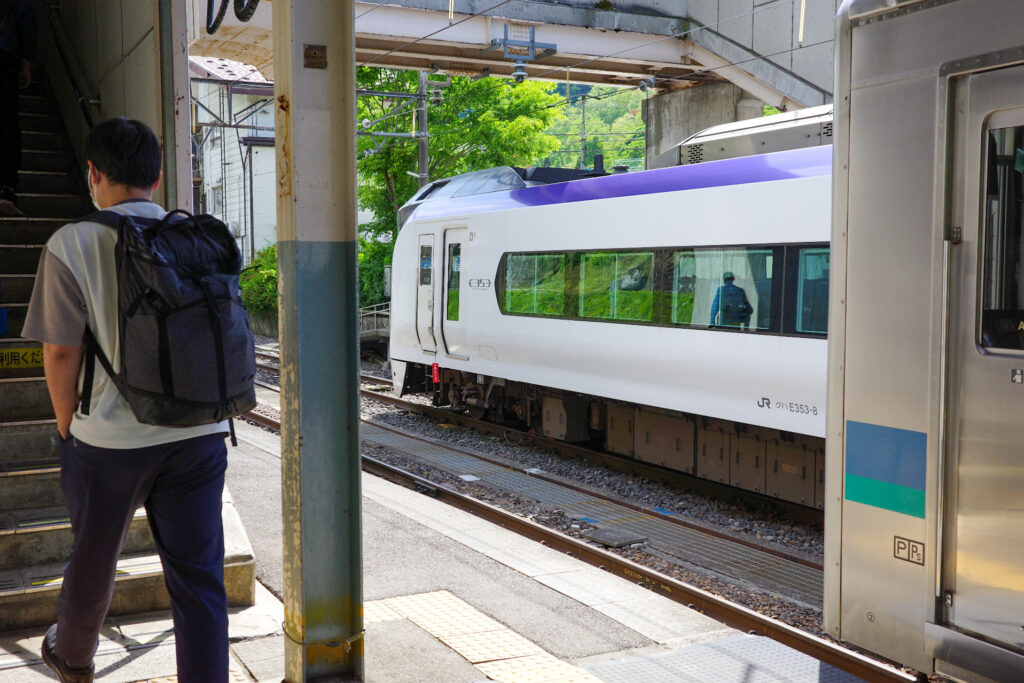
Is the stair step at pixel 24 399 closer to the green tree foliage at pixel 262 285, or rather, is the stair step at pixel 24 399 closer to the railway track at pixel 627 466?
the railway track at pixel 627 466

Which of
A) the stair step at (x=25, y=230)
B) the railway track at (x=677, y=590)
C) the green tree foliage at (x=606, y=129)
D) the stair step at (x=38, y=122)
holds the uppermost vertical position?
the green tree foliage at (x=606, y=129)

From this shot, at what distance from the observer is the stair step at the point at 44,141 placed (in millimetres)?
7717

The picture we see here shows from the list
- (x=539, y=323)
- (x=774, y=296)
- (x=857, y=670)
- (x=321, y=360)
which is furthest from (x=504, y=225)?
(x=321, y=360)

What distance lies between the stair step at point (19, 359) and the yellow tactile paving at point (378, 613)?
2.34 m

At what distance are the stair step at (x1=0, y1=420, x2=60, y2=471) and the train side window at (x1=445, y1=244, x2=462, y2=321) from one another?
26.9ft

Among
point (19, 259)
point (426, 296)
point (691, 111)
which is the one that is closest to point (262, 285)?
point (691, 111)

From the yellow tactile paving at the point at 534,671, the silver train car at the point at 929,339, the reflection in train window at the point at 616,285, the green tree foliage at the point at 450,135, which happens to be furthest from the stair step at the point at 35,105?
the green tree foliage at the point at 450,135

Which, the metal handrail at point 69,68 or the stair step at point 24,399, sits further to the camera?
the metal handrail at point 69,68

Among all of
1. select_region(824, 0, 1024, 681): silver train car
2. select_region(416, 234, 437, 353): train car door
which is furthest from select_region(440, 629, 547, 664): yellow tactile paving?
select_region(416, 234, 437, 353): train car door

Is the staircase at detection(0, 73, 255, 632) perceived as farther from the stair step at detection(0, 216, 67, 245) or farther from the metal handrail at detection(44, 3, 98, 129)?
the metal handrail at detection(44, 3, 98, 129)

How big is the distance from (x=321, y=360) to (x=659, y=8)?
16.4 meters

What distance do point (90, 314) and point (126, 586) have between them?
1752 millimetres

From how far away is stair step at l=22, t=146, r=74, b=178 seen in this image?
7406mm

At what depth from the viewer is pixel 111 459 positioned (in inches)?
110
